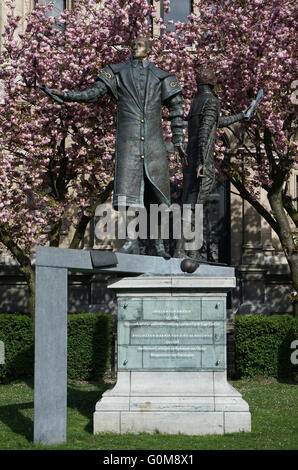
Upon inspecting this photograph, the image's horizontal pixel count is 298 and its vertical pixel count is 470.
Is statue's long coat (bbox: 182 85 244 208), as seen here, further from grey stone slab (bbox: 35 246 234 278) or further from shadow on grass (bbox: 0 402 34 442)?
shadow on grass (bbox: 0 402 34 442)

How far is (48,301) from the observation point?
9.14 metres

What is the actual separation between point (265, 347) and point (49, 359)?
10.1 meters

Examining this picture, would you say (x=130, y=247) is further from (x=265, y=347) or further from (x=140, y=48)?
(x=265, y=347)

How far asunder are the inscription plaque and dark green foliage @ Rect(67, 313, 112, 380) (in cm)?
877

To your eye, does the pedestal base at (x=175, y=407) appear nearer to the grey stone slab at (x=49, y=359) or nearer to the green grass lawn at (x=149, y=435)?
the green grass lawn at (x=149, y=435)

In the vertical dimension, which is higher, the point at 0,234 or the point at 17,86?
the point at 17,86

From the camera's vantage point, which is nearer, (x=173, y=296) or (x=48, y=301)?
(x=48, y=301)

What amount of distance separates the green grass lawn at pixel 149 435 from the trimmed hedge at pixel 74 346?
12.1ft

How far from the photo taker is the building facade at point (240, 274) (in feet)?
81.8

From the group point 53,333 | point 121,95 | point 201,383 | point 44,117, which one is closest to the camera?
point 53,333

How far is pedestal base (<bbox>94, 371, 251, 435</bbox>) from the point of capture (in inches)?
380

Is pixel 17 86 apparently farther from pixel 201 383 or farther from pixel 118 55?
pixel 201 383

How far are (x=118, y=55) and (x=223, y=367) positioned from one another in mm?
10468

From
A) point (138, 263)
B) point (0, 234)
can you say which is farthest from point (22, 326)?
point (138, 263)
